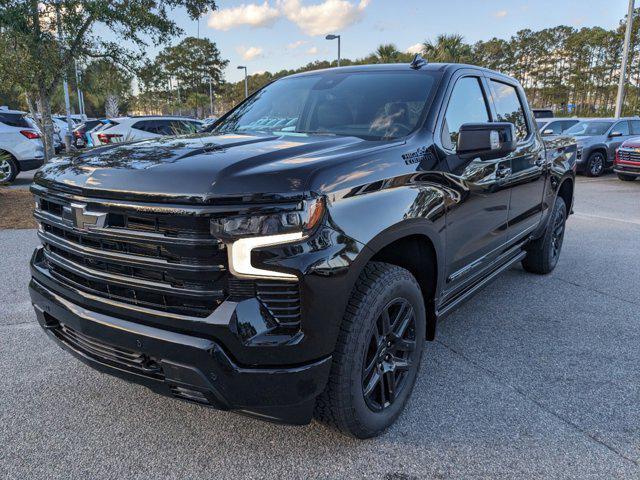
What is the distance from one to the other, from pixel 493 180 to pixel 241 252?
82.6 inches

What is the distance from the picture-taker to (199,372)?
1931 mm

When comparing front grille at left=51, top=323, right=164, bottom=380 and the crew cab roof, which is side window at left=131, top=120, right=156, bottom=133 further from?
front grille at left=51, top=323, right=164, bottom=380

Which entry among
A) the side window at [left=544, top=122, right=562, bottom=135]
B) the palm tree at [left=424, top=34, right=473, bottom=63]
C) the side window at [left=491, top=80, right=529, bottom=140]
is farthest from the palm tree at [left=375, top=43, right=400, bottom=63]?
the side window at [left=491, top=80, right=529, bottom=140]

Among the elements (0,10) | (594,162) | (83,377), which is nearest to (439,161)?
(83,377)

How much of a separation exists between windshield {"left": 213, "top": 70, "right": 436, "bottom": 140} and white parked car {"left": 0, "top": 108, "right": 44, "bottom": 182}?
10049 millimetres

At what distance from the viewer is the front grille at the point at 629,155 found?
12.8 meters

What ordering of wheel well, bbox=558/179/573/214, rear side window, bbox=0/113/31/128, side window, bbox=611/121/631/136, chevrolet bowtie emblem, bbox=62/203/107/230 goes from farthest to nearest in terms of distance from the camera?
side window, bbox=611/121/631/136
rear side window, bbox=0/113/31/128
wheel well, bbox=558/179/573/214
chevrolet bowtie emblem, bbox=62/203/107/230

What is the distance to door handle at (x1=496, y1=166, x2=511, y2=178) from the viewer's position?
11.2ft

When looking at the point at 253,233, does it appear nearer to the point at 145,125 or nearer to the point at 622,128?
the point at 145,125

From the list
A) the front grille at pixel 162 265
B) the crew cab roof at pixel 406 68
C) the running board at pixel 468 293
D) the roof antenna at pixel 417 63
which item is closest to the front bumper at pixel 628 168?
the running board at pixel 468 293

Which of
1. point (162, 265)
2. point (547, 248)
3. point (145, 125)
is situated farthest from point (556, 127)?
point (162, 265)

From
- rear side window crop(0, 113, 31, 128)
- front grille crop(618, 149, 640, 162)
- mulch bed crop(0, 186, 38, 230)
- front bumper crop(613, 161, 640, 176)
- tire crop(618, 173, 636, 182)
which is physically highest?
rear side window crop(0, 113, 31, 128)

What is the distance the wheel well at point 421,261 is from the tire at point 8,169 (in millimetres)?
10937

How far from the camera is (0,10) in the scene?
24.2 feet
